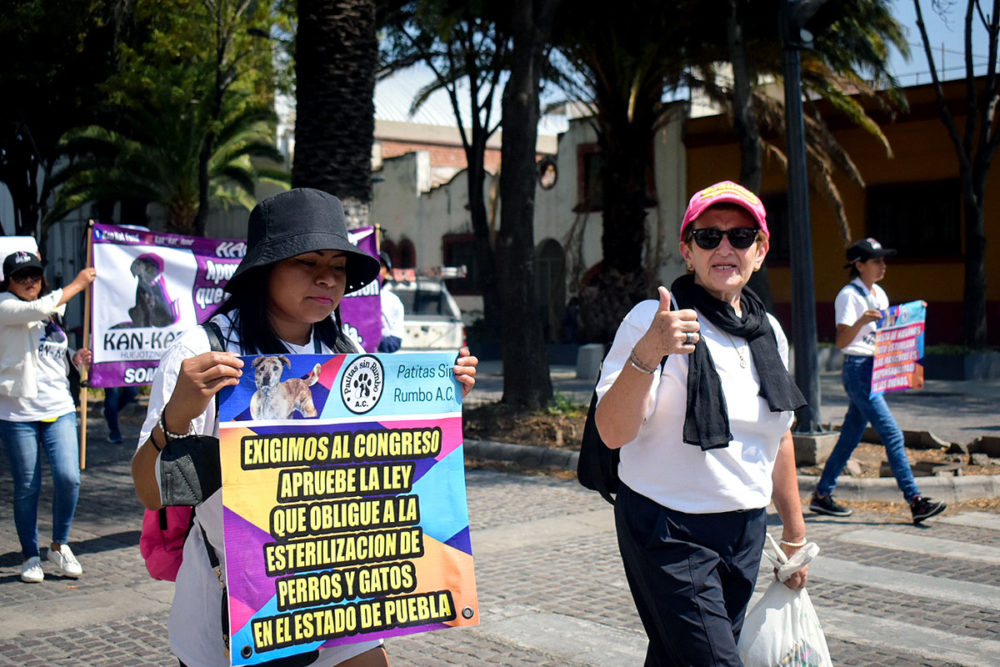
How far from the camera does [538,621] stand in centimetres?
550

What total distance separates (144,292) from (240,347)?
6962 mm

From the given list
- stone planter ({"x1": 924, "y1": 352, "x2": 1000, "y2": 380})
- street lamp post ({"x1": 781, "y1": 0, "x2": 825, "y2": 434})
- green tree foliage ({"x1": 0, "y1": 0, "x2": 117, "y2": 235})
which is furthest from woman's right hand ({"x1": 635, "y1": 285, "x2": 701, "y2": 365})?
green tree foliage ({"x1": 0, "y1": 0, "x2": 117, "y2": 235})

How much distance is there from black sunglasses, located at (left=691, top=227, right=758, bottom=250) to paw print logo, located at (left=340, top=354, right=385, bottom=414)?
1.04 meters

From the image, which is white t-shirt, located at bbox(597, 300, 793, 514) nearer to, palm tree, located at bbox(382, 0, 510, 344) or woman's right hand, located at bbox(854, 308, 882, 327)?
woman's right hand, located at bbox(854, 308, 882, 327)

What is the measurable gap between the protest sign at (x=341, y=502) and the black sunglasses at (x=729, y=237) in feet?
2.72

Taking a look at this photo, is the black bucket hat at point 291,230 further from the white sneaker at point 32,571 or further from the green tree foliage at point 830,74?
the green tree foliage at point 830,74

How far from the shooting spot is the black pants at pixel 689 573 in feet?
9.61

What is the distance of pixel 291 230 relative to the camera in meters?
2.72

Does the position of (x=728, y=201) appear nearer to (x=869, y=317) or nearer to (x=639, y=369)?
(x=639, y=369)

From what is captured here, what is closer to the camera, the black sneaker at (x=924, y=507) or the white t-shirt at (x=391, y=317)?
the black sneaker at (x=924, y=507)

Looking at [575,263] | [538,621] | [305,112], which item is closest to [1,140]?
[575,263]

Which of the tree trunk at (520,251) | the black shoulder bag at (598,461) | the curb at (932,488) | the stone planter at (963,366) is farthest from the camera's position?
the stone planter at (963,366)

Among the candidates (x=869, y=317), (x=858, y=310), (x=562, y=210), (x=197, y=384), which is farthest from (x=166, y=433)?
(x=562, y=210)

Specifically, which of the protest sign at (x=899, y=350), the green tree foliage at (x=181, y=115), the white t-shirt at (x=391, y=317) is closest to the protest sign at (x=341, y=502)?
the protest sign at (x=899, y=350)
